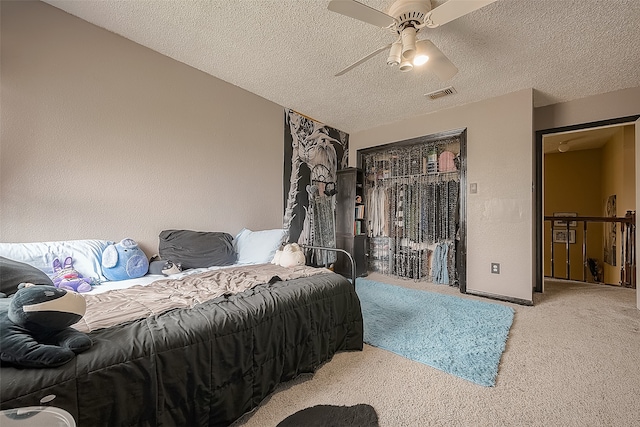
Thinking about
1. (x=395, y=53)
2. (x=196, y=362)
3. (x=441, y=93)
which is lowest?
(x=196, y=362)

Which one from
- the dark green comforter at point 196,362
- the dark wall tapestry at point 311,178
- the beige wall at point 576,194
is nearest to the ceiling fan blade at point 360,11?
the dark green comforter at point 196,362

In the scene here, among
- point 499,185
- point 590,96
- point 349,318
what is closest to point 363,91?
point 499,185

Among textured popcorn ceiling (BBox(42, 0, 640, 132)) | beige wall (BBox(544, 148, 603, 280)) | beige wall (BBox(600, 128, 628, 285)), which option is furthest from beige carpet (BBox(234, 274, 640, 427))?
beige wall (BBox(544, 148, 603, 280))

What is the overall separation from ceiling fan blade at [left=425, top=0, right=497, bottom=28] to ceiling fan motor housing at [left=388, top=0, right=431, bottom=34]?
0.09m

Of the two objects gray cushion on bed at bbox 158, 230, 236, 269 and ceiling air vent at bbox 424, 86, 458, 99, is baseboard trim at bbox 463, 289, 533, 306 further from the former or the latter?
gray cushion on bed at bbox 158, 230, 236, 269

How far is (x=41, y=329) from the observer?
32.4 inches

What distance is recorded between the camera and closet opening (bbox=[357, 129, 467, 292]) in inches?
137

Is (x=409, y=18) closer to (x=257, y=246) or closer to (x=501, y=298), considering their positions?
(x=257, y=246)

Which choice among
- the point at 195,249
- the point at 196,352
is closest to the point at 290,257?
the point at 195,249

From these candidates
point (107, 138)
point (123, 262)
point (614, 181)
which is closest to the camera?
point (123, 262)

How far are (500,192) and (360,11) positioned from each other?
2626mm

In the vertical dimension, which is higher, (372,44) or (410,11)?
(372,44)

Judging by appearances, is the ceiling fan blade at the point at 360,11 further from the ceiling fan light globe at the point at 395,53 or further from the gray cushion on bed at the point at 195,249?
the gray cushion on bed at the point at 195,249

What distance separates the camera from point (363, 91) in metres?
2.99
